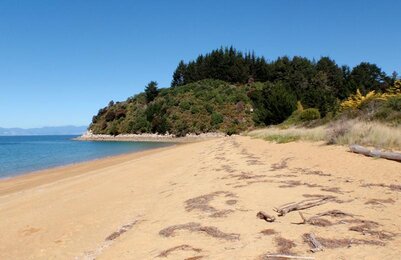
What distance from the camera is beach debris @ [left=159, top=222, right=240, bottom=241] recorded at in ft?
18.6

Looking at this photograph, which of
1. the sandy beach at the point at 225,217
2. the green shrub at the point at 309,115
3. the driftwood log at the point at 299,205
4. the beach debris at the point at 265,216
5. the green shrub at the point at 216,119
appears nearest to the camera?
the sandy beach at the point at 225,217

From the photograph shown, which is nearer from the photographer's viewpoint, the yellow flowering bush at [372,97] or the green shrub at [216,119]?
the yellow flowering bush at [372,97]

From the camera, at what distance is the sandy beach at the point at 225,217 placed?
512 centimetres

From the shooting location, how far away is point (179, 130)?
7419 centimetres

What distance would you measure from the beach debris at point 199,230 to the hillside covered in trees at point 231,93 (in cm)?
4711

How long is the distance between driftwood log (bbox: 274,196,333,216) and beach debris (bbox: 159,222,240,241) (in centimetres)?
116

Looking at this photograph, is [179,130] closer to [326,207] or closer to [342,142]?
[342,142]

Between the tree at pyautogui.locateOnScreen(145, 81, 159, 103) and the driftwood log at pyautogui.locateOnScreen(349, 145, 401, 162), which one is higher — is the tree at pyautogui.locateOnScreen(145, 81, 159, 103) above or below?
above

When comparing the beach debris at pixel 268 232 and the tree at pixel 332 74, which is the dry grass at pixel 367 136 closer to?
the beach debris at pixel 268 232

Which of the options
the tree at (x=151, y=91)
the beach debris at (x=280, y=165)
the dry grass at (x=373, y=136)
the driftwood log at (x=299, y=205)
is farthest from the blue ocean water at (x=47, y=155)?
the tree at (x=151, y=91)

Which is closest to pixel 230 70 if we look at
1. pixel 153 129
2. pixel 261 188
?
pixel 153 129

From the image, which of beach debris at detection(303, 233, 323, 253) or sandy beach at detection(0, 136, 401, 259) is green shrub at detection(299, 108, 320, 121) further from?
beach debris at detection(303, 233, 323, 253)

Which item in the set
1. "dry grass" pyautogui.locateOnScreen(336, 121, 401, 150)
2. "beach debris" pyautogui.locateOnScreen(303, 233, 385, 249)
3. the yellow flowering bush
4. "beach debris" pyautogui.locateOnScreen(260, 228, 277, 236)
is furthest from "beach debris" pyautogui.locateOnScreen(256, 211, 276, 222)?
the yellow flowering bush

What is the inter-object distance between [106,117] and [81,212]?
294ft
